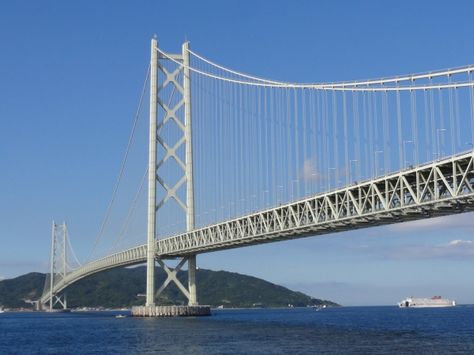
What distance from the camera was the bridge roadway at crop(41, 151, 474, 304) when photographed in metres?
38.6

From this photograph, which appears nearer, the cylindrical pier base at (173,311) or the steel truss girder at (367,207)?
the steel truss girder at (367,207)

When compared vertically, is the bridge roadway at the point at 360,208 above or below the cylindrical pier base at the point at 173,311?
above

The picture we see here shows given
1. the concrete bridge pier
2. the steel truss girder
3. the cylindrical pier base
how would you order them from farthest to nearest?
the cylindrical pier base → the concrete bridge pier → the steel truss girder

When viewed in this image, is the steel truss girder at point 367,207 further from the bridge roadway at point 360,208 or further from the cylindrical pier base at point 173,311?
the cylindrical pier base at point 173,311

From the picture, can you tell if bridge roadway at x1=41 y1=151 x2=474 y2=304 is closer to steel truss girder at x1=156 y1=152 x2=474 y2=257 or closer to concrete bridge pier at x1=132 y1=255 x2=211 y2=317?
steel truss girder at x1=156 y1=152 x2=474 y2=257

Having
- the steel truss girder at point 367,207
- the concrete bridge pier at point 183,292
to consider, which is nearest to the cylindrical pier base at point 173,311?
the concrete bridge pier at point 183,292

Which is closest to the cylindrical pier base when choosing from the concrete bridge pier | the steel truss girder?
the concrete bridge pier

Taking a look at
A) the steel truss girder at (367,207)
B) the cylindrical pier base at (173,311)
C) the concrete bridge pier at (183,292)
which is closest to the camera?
the steel truss girder at (367,207)

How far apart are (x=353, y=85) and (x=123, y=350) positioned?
19895 millimetres

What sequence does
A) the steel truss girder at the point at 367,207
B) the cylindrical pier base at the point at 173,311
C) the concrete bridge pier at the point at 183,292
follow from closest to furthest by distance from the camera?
the steel truss girder at the point at 367,207
the concrete bridge pier at the point at 183,292
the cylindrical pier base at the point at 173,311

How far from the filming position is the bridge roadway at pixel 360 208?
38.6 meters

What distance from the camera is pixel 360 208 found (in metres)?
45.6

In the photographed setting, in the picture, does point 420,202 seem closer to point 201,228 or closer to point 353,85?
point 353,85

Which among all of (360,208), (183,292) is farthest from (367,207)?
(183,292)
